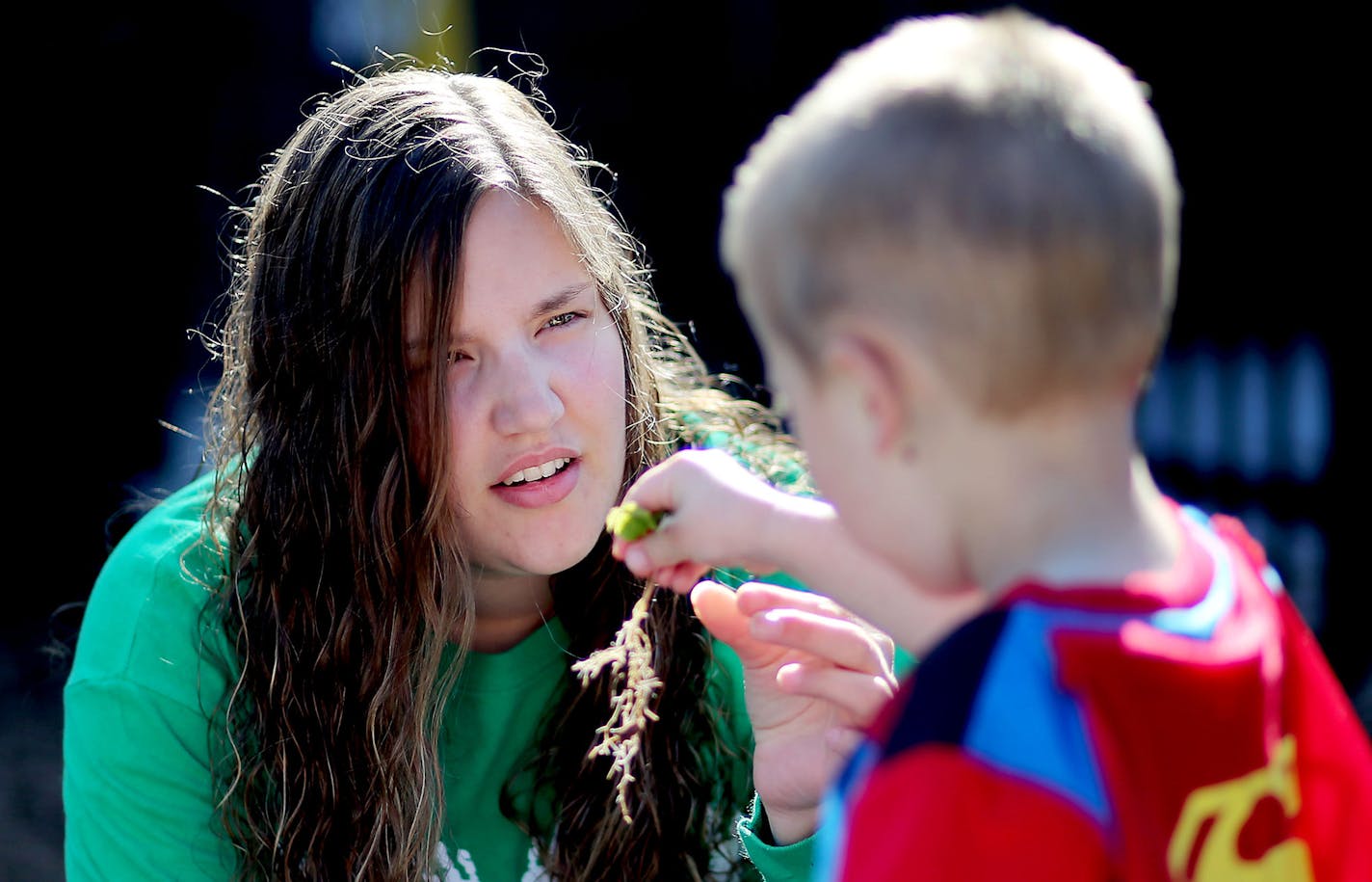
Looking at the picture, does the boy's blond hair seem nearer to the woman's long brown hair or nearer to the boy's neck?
the boy's neck

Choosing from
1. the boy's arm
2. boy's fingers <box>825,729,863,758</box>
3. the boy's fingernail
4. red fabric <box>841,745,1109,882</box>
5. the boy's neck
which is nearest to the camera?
red fabric <box>841,745,1109,882</box>

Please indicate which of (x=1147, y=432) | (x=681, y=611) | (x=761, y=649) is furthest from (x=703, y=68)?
(x=761, y=649)

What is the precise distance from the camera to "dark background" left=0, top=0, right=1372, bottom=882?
13.2 feet

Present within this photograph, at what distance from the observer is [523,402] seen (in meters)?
1.71

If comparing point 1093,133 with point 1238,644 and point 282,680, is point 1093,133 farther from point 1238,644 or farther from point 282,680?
point 282,680

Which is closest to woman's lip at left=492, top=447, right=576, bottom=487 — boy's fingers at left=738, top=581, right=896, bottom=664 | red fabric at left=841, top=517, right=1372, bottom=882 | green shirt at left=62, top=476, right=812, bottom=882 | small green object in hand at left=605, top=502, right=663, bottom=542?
green shirt at left=62, top=476, right=812, bottom=882

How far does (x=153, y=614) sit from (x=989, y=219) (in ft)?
4.38

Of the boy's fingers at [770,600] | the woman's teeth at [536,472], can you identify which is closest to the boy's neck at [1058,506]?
the boy's fingers at [770,600]

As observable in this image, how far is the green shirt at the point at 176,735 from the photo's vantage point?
1.77 m

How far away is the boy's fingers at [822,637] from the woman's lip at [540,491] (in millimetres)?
421

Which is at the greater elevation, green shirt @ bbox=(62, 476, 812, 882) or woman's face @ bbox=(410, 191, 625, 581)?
woman's face @ bbox=(410, 191, 625, 581)

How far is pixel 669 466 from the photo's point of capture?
1236 mm

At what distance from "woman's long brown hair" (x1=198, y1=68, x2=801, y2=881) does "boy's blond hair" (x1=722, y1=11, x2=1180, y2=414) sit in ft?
2.83

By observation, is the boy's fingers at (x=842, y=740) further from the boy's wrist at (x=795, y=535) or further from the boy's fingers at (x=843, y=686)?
the boy's wrist at (x=795, y=535)
